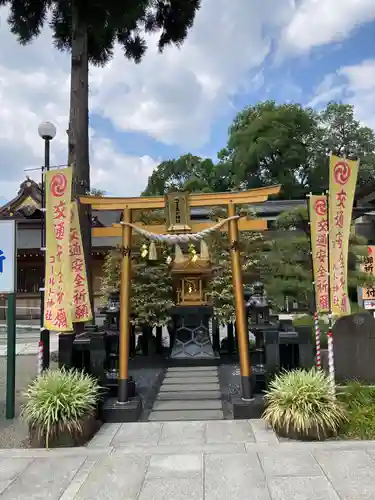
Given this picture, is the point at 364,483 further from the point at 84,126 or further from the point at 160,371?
the point at 84,126

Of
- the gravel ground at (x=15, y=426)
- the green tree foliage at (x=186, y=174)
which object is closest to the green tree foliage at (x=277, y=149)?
the green tree foliage at (x=186, y=174)

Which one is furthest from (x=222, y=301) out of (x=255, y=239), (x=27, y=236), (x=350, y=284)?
(x=27, y=236)

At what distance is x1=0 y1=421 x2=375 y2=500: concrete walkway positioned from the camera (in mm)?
4277

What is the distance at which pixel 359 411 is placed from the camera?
618 centimetres

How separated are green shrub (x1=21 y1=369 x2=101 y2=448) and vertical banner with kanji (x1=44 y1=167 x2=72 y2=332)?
2.75 ft

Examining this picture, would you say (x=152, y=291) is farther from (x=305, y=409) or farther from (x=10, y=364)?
(x=305, y=409)

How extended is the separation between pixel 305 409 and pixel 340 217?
3.07 meters

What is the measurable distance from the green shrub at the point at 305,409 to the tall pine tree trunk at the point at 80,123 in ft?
20.6

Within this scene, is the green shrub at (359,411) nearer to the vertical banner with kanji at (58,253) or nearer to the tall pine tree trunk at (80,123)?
the vertical banner with kanji at (58,253)

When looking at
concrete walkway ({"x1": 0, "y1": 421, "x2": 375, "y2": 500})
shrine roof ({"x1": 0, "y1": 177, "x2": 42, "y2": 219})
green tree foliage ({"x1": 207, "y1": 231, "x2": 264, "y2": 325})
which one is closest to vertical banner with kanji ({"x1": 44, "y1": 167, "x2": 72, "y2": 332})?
concrete walkway ({"x1": 0, "y1": 421, "x2": 375, "y2": 500})

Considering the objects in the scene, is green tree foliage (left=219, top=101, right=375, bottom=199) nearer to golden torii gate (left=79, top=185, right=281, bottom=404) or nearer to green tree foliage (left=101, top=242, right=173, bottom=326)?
green tree foliage (left=101, top=242, right=173, bottom=326)

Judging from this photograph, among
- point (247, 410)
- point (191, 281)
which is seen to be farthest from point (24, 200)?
point (247, 410)

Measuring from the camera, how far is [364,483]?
4.35m

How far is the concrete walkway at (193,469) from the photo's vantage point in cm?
428
